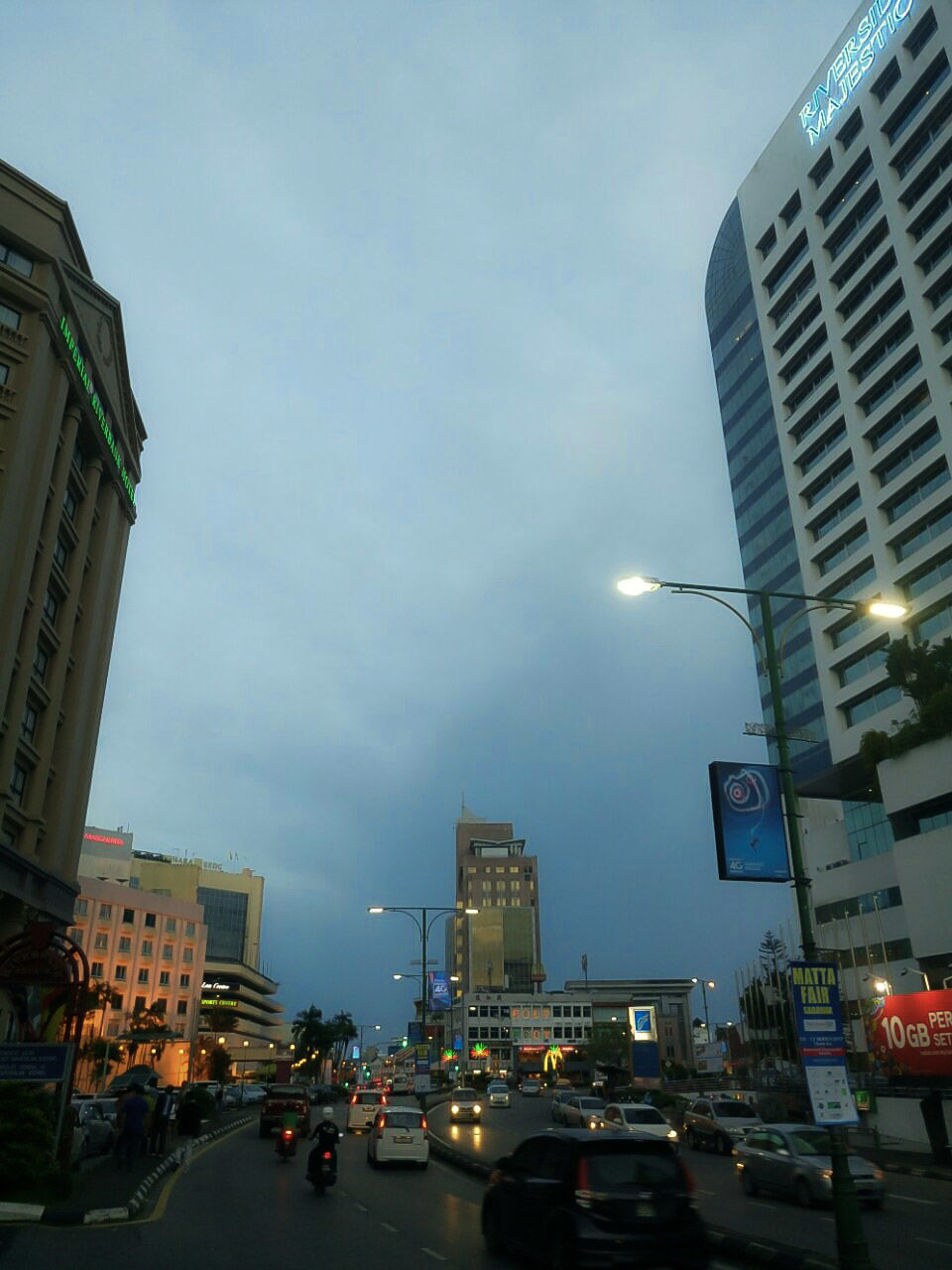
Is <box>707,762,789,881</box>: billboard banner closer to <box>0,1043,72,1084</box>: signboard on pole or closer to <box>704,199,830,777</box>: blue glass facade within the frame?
<box>0,1043,72,1084</box>: signboard on pole

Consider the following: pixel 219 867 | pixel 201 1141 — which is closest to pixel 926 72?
pixel 201 1141

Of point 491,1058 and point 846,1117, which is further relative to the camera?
point 491,1058

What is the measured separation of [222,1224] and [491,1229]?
5284mm

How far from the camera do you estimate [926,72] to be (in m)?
65.1

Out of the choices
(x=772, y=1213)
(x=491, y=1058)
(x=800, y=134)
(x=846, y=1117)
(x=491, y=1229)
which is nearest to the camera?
(x=846, y=1117)

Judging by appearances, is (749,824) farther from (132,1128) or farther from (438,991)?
(438,991)

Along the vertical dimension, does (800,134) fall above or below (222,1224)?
above

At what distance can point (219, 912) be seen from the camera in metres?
163

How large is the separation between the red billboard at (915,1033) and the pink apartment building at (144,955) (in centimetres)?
8521

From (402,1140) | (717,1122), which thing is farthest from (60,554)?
(717,1122)

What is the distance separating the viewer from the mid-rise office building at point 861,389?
2457 inches

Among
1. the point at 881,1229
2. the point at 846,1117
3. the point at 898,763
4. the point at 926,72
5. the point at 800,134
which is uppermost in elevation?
the point at 800,134

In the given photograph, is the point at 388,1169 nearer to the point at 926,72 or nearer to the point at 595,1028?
the point at 926,72

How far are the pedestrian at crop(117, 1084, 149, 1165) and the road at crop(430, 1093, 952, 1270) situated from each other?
33.1 ft
